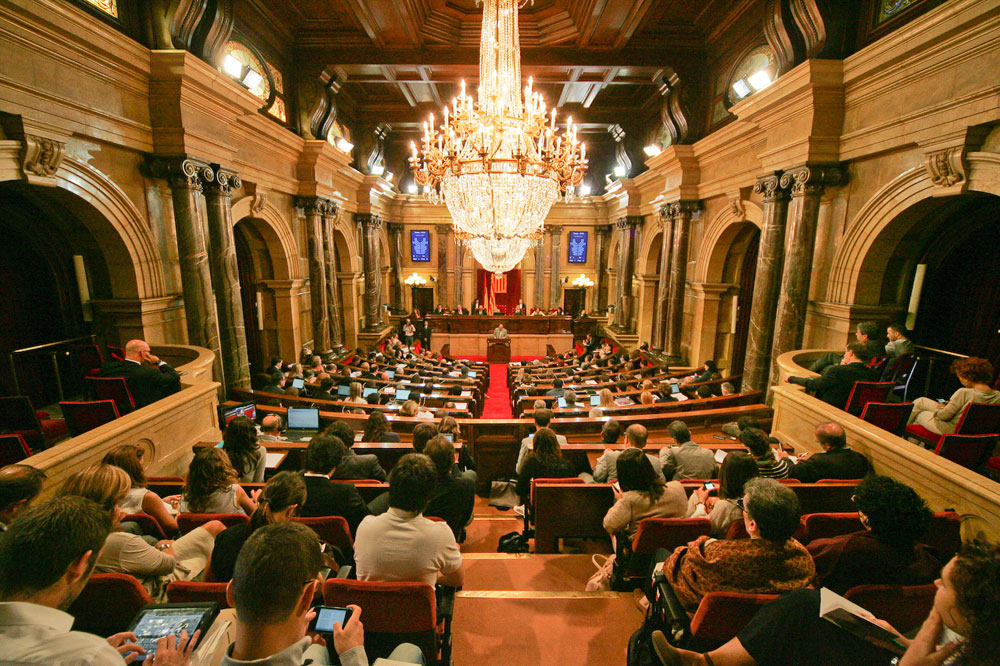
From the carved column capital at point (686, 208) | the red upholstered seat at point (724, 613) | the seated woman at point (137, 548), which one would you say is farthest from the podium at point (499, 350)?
the red upholstered seat at point (724, 613)

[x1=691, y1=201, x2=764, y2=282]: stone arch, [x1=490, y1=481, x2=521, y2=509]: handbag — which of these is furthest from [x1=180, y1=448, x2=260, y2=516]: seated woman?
[x1=691, y1=201, x2=764, y2=282]: stone arch

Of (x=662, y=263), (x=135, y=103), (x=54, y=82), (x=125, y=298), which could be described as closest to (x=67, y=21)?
(x=54, y=82)

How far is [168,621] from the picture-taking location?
1510 millimetres

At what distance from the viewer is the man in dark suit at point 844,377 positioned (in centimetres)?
443

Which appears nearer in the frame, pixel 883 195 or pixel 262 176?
pixel 883 195

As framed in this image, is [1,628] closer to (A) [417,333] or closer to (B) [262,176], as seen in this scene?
(B) [262,176]

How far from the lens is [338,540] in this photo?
102 inches

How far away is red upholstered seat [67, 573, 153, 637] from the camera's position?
70.9 inches

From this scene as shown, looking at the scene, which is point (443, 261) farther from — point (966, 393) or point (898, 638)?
point (898, 638)

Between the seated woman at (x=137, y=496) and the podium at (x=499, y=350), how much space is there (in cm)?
1250

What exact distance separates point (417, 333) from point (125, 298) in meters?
11.1

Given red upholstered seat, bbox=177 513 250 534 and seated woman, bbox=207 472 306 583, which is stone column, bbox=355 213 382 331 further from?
seated woman, bbox=207 472 306 583

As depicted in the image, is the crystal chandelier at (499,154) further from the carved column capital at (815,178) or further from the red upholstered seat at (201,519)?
the red upholstered seat at (201,519)

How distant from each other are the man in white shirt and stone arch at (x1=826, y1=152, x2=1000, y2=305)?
7084 millimetres
